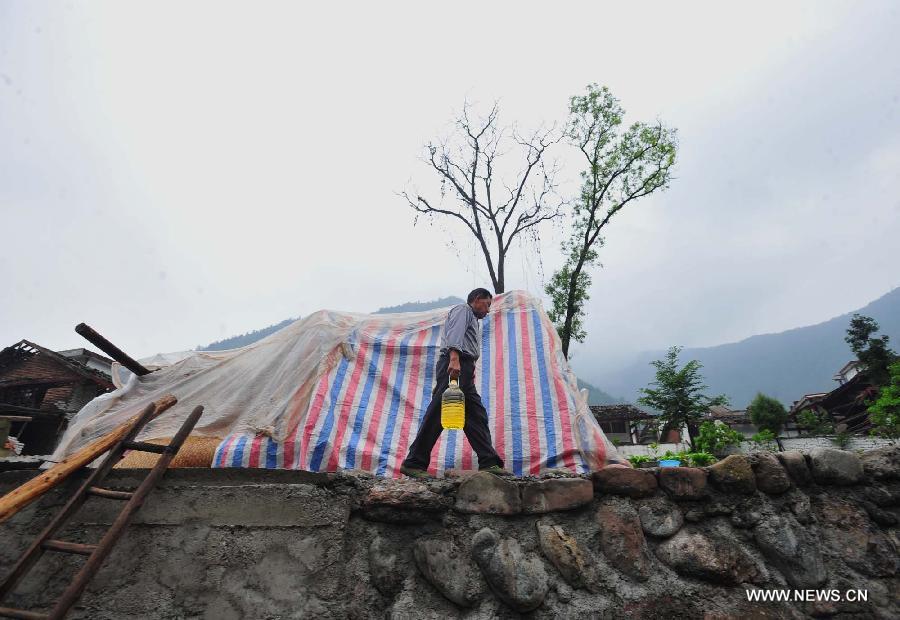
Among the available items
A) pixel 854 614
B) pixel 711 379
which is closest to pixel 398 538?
pixel 854 614

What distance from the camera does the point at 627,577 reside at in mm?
1656

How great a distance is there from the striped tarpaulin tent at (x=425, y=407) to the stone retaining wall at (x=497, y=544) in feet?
2.67

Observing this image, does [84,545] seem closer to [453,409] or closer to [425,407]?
[453,409]

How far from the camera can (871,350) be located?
16.8 m

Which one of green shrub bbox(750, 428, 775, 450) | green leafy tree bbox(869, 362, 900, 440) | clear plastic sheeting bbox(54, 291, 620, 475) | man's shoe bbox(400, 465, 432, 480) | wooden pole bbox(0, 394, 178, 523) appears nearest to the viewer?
wooden pole bbox(0, 394, 178, 523)

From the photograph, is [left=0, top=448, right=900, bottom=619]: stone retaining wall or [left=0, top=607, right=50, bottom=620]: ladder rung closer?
[left=0, top=607, right=50, bottom=620]: ladder rung

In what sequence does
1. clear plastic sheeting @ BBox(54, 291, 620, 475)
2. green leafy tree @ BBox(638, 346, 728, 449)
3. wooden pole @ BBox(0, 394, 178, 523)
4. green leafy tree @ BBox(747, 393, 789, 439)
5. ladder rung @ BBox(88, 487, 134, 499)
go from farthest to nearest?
1. green leafy tree @ BBox(747, 393, 789, 439)
2. green leafy tree @ BBox(638, 346, 728, 449)
3. clear plastic sheeting @ BBox(54, 291, 620, 475)
4. ladder rung @ BBox(88, 487, 134, 499)
5. wooden pole @ BBox(0, 394, 178, 523)


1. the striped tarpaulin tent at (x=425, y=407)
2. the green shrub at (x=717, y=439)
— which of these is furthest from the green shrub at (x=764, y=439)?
the striped tarpaulin tent at (x=425, y=407)

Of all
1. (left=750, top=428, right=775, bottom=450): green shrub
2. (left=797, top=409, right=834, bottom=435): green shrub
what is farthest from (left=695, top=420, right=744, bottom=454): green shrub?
(left=797, top=409, right=834, bottom=435): green shrub

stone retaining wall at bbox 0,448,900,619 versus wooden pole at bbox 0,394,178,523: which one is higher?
wooden pole at bbox 0,394,178,523

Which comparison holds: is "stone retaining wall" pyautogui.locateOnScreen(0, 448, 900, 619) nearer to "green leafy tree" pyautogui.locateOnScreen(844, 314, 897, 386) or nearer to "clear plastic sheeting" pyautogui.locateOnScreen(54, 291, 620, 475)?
"clear plastic sheeting" pyautogui.locateOnScreen(54, 291, 620, 475)

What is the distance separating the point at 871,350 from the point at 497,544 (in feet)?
71.2

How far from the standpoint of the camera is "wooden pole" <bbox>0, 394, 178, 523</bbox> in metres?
1.50

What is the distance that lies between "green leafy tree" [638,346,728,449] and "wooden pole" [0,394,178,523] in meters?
14.2
